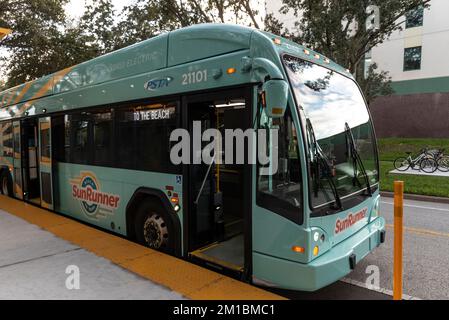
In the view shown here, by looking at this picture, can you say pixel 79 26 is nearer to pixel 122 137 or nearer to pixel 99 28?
pixel 99 28

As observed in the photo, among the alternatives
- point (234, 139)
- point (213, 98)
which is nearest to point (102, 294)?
point (234, 139)

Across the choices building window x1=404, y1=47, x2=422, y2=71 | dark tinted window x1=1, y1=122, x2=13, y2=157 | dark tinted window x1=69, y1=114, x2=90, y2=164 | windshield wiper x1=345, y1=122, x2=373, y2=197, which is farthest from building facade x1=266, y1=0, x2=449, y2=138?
windshield wiper x1=345, y1=122, x2=373, y2=197

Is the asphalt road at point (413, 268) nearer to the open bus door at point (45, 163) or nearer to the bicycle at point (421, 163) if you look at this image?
the open bus door at point (45, 163)

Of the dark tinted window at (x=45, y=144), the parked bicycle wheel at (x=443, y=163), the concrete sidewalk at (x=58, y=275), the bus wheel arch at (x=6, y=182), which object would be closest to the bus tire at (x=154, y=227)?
the concrete sidewalk at (x=58, y=275)

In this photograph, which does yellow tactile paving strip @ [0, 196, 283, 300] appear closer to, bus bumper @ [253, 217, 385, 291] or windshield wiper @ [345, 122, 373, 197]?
bus bumper @ [253, 217, 385, 291]

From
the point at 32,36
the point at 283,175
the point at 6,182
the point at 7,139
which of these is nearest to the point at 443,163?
the point at 283,175

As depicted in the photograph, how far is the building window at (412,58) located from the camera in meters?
24.7

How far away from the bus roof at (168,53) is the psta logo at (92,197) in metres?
1.72

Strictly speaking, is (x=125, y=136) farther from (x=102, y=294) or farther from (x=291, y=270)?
(x=291, y=270)

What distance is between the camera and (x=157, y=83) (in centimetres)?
461

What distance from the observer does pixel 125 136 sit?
519 centimetres

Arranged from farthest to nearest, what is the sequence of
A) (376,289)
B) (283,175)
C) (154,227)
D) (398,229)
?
(154,227)
(376,289)
(283,175)
(398,229)

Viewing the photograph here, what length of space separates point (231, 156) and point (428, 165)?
1428 cm

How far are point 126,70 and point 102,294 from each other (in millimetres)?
3293
